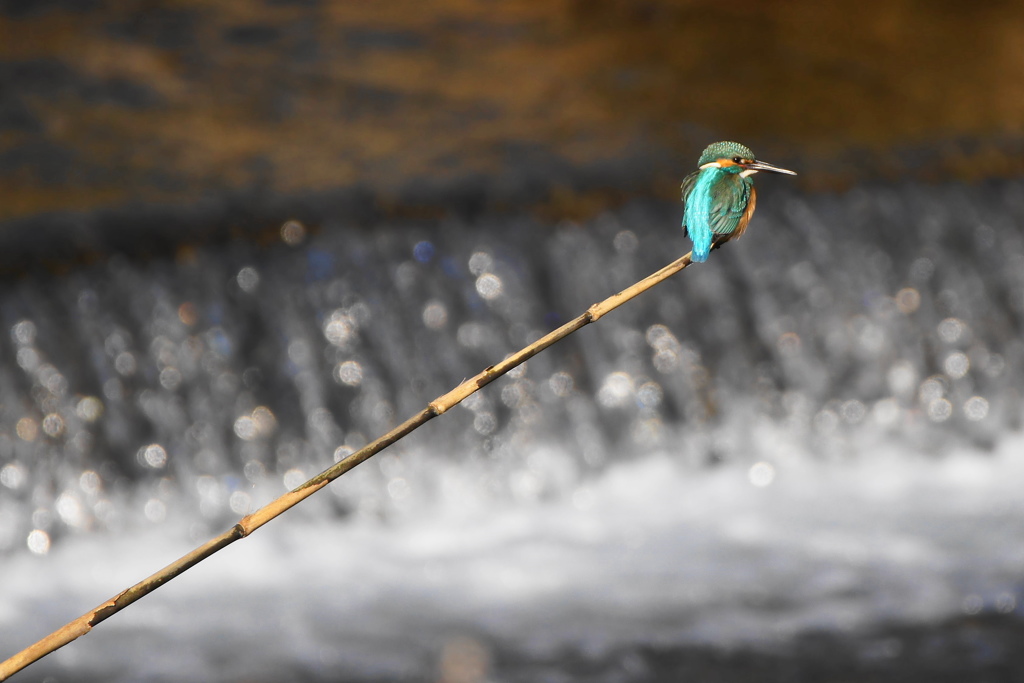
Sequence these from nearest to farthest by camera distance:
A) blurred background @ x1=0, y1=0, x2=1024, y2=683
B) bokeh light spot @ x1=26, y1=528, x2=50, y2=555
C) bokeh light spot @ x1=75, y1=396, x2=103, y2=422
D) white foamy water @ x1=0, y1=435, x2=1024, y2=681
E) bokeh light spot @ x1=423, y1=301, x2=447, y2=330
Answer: white foamy water @ x1=0, y1=435, x2=1024, y2=681
blurred background @ x1=0, y1=0, x2=1024, y2=683
bokeh light spot @ x1=26, y1=528, x2=50, y2=555
bokeh light spot @ x1=75, y1=396, x2=103, y2=422
bokeh light spot @ x1=423, y1=301, x2=447, y2=330

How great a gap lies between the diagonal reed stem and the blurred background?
2.89 metres

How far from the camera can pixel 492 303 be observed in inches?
169

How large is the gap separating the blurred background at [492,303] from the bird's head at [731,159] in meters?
2.89

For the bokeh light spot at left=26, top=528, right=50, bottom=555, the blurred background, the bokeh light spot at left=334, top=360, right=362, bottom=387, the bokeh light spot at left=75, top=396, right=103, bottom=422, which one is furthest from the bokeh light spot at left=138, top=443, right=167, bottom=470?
the bokeh light spot at left=334, top=360, right=362, bottom=387

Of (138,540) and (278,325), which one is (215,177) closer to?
(278,325)

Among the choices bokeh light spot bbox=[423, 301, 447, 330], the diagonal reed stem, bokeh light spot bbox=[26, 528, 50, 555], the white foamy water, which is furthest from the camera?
bokeh light spot bbox=[423, 301, 447, 330]

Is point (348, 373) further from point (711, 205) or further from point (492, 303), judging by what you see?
point (711, 205)

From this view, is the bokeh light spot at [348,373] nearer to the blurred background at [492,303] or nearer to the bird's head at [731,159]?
the blurred background at [492,303]

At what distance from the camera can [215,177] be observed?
12.8 feet

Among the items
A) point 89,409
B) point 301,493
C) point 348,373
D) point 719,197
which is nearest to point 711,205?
point 719,197

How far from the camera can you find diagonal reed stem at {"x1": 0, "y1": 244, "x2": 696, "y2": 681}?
33 cm

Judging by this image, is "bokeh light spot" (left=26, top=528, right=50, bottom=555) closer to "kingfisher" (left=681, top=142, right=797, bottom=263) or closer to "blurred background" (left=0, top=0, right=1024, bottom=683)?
"blurred background" (left=0, top=0, right=1024, bottom=683)

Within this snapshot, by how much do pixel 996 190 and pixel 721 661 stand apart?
309 centimetres

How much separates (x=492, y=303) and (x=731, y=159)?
391cm
